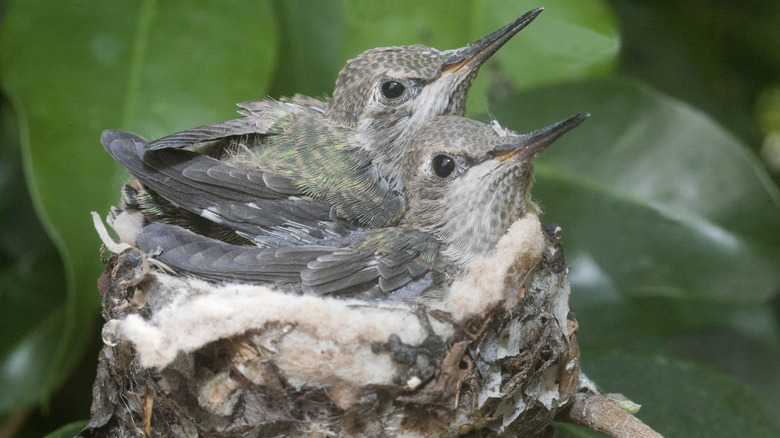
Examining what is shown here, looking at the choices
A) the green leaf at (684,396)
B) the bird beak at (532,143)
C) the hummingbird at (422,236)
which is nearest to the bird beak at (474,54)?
the hummingbird at (422,236)

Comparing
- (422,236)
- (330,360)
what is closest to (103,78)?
(422,236)

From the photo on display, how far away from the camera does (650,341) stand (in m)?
2.03

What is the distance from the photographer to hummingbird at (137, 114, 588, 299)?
120 centimetres

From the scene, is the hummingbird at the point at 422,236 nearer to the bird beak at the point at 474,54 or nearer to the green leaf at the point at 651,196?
the bird beak at the point at 474,54

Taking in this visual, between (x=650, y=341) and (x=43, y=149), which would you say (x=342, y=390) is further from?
(x=650, y=341)

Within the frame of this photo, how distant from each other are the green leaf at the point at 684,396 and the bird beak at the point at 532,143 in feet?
2.01

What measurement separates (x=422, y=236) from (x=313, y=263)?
237mm

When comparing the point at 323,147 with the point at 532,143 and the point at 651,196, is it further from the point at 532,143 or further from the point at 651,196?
the point at 651,196

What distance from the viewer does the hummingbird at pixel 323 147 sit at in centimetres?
132

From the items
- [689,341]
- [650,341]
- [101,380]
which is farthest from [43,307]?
[689,341]

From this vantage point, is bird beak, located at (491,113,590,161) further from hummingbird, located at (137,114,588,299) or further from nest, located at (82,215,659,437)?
nest, located at (82,215,659,437)

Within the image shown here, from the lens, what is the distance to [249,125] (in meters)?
1.47

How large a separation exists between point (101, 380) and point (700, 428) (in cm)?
117

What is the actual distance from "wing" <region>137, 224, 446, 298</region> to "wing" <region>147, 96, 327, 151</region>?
0.49ft
